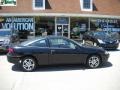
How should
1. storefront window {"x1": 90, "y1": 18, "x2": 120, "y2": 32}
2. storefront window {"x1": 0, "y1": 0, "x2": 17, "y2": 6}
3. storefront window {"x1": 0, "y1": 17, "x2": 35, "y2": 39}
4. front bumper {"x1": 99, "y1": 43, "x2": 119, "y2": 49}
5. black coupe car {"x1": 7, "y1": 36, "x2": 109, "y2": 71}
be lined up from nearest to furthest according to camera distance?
black coupe car {"x1": 7, "y1": 36, "x2": 109, "y2": 71} → front bumper {"x1": 99, "y1": 43, "x2": 119, "y2": 49} → storefront window {"x1": 0, "y1": 17, "x2": 35, "y2": 39} → storefront window {"x1": 0, "y1": 0, "x2": 17, "y2": 6} → storefront window {"x1": 90, "y1": 18, "x2": 120, "y2": 32}

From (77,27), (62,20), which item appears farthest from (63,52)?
(77,27)

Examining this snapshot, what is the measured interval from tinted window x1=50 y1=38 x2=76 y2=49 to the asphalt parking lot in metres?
0.98

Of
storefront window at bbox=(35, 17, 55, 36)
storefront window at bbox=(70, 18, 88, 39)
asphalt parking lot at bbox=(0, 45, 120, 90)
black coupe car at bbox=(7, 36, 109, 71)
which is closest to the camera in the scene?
asphalt parking lot at bbox=(0, 45, 120, 90)

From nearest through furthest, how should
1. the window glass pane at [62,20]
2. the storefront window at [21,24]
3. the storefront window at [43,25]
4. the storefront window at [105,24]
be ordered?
1. the storefront window at [21,24]
2. the storefront window at [43,25]
3. the window glass pane at [62,20]
4. the storefront window at [105,24]

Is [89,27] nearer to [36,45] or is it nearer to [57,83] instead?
[36,45]

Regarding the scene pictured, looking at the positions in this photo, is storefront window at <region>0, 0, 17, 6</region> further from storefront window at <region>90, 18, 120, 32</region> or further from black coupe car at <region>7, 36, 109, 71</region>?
black coupe car at <region>7, 36, 109, 71</region>

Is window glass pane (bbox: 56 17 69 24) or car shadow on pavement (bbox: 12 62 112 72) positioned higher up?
window glass pane (bbox: 56 17 69 24)

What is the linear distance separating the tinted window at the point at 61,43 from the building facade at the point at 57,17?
18165 millimetres

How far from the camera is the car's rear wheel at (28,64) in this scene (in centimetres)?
1262

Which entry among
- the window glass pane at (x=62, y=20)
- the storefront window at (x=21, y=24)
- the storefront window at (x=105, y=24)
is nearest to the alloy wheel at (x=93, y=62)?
the storefront window at (x=21, y=24)

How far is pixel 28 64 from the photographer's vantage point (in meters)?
12.6

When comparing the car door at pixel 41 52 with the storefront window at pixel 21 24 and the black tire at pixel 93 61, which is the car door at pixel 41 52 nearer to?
the black tire at pixel 93 61

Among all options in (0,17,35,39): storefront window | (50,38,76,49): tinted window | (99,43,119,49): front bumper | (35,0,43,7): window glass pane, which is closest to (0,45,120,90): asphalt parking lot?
(50,38,76,49): tinted window

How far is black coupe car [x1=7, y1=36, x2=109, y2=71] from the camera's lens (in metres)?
12.6
